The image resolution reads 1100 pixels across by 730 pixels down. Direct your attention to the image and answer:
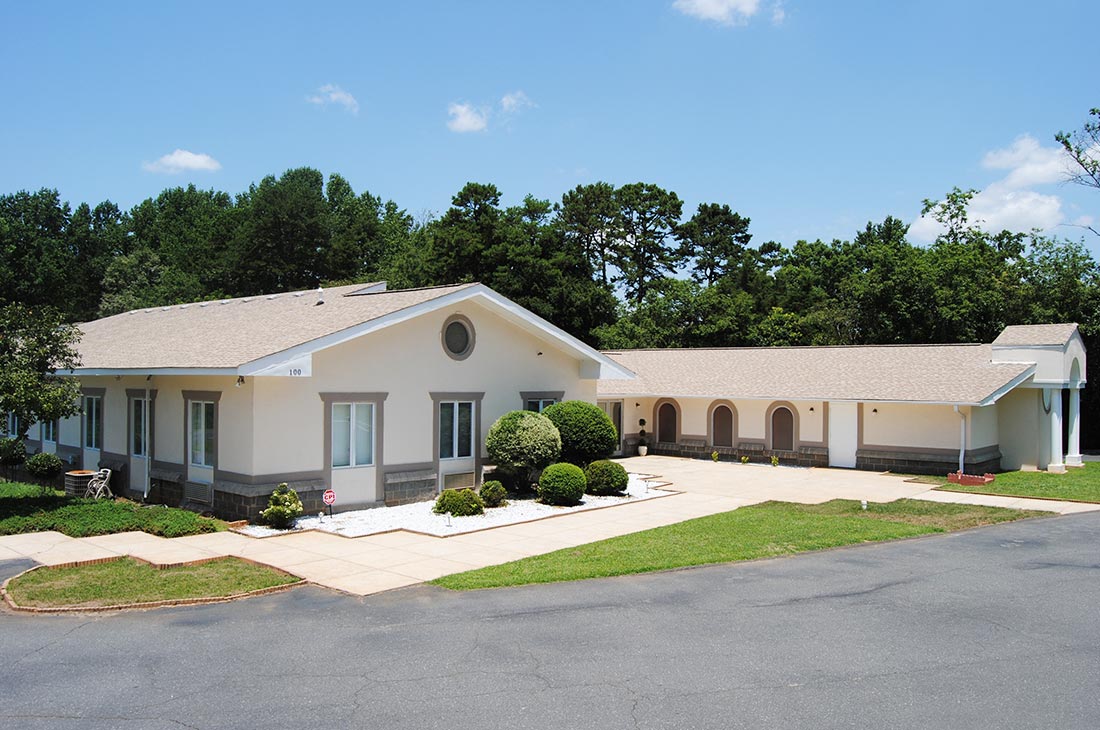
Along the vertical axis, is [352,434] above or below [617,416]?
above

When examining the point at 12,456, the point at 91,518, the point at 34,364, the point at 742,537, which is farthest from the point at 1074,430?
the point at 12,456

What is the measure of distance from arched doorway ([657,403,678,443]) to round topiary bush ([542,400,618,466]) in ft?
36.5

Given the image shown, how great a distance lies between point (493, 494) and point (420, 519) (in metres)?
2.30

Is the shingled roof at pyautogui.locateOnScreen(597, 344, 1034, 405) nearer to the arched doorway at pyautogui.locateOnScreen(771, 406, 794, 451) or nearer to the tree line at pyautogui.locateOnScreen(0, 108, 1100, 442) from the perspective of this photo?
the arched doorway at pyautogui.locateOnScreen(771, 406, 794, 451)

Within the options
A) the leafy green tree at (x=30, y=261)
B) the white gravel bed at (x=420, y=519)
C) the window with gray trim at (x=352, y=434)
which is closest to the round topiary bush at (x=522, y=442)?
the white gravel bed at (x=420, y=519)

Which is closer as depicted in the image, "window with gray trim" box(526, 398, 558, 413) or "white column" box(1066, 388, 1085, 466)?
"window with gray trim" box(526, 398, 558, 413)

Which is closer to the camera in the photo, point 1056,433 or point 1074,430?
point 1056,433

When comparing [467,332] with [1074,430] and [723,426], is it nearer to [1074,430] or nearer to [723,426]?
[723,426]

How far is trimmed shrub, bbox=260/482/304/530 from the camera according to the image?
15.9 m

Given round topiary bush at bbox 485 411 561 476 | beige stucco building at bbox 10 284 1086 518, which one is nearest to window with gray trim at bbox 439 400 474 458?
beige stucco building at bbox 10 284 1086 518

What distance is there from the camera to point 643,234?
208ft

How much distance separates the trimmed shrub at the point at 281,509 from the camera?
627 inches

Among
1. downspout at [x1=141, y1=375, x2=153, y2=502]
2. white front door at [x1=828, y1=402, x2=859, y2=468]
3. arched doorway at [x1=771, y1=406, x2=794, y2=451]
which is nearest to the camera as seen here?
downspout at [x1=141, y1=375, x2=153, y2=502]

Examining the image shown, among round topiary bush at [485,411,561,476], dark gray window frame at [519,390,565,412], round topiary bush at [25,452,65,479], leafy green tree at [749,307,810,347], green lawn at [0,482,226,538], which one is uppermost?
leafy green tree at [749,307,810,347]
